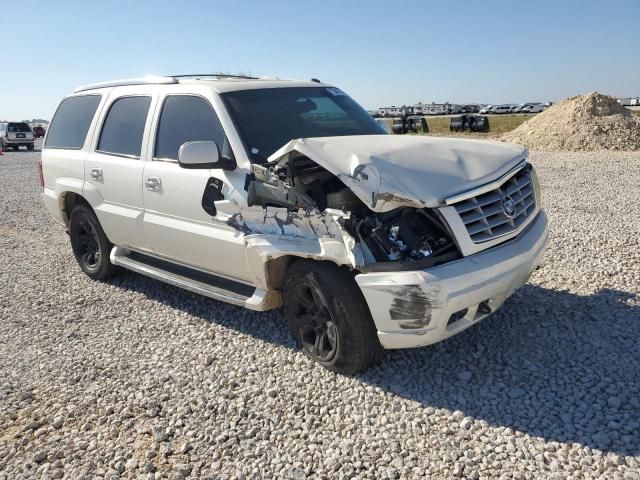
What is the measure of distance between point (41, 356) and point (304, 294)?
228 cm

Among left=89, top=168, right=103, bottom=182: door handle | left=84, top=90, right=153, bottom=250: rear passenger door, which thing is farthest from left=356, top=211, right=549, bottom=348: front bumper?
left=89, top=168, right=103, bottom=182: door handle

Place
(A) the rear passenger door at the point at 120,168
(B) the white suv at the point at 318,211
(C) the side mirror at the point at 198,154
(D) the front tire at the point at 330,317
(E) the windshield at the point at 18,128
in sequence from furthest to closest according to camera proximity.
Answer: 1. (E) the windshield at the point at 18,128
2. (A) the rear passenger door at the point at 120,168
3. (C) the side mirror at the point at 198,154
4. (D) the front tire at the point at 330,317
5. (B) the white suv at the point at 318,211

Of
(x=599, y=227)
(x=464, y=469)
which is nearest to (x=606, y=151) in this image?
(x=599, y=227)

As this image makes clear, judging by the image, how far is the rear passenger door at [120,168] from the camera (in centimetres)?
499

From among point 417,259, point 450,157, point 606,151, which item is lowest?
point 606,151

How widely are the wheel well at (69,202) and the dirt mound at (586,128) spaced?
16.5 meters

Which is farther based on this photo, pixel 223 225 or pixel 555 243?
pixel 555 243

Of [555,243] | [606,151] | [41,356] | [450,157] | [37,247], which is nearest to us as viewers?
[450,157]

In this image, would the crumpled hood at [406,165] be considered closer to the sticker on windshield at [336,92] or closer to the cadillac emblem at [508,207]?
the cadillac emblem at [508,207]

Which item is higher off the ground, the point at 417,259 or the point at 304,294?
the point at 417,259

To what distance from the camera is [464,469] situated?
276cm

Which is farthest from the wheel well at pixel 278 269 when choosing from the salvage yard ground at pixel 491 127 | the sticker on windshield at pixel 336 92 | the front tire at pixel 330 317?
the salvage yard ground at pixel 491 127

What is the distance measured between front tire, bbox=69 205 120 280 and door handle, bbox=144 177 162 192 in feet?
4.23

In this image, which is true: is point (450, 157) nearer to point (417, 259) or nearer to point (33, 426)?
point (417, 259)
